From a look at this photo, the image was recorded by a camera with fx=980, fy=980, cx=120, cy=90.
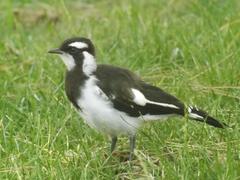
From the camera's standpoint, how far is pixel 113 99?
18.6 ft

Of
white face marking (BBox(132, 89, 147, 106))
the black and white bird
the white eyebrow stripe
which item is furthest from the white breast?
the white eyebrow stripe

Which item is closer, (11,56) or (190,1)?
(11,56)

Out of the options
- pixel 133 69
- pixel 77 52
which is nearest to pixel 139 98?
pixel 77 52

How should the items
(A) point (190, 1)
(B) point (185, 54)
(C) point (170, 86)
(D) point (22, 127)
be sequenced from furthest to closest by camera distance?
1. (A) point (190, 1)
2. (B) point (185, 54)
3. (C) point (170, 86)
4. (D) point (22, 127)

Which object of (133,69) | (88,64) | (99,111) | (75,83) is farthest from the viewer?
(133,69)

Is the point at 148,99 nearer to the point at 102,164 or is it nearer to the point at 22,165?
the point at 102,164

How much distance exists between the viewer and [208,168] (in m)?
5.19

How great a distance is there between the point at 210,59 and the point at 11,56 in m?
1.76

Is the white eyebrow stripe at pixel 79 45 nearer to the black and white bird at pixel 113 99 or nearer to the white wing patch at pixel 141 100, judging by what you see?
the black and white bird at pixel 113 99

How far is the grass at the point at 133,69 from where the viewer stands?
5.48 meters

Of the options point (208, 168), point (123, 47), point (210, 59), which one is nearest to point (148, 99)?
point (208, 168)

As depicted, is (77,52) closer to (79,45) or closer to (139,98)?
(79,45)

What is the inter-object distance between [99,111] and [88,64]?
0.36 meters

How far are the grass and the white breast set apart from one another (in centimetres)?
18
